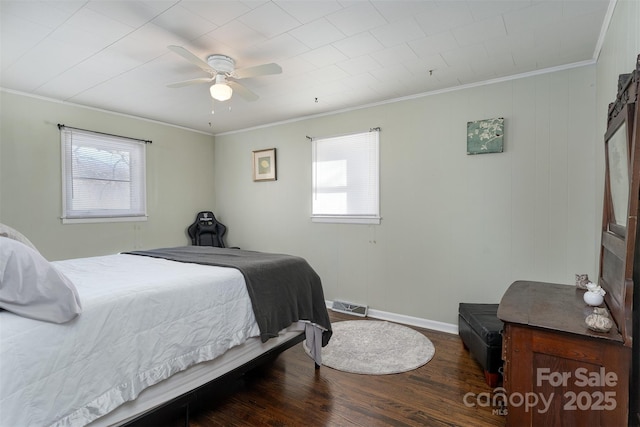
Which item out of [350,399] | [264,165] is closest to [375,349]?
[350,399]

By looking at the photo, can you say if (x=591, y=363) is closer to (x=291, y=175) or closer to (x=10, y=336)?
(x=10, y=336)

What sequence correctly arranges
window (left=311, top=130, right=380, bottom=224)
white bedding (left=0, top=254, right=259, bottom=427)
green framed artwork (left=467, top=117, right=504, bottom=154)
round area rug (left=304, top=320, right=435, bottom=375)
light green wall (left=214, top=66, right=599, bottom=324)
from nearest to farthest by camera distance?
white bedding (left=0, top=254, right=259, bottom=427)
round area rug (left=304, top=320, right=435, bottom=375)
light green wall (left=214, top=66, right=599, bottom=324)
green framed artwork (left=467, top=117, right=504, bottom=154)
window (left=311, top=130, right=380, bottom=224)

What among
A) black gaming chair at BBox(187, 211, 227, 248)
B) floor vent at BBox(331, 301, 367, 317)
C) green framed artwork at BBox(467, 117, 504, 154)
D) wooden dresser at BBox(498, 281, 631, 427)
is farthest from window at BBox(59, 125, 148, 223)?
wooden dresser at BBox(498, 281, 631, 427)

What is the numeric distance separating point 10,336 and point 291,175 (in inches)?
141

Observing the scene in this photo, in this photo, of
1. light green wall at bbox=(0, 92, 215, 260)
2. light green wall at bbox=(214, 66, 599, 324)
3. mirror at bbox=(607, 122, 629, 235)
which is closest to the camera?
mirror at bbox=(607, 122, 629, 235)

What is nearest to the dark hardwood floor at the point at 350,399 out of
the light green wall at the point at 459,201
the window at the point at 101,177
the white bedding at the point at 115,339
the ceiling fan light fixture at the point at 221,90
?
the white bedding at the point at 115,339

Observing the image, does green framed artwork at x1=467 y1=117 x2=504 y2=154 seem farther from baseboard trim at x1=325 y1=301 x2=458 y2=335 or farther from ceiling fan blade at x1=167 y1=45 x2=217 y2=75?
ceiling fan blade at x1=167 y1=45 x2=217 y2=75

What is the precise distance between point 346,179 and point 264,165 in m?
1.39

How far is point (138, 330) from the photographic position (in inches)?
61.1

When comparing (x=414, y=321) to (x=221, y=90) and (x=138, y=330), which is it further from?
(x=221, y=90)

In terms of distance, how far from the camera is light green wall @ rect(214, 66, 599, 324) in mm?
2785

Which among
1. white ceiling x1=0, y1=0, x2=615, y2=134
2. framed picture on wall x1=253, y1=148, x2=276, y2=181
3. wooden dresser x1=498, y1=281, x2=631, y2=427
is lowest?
wooden dresser x1=498, y1=281, x2=631, y2=427

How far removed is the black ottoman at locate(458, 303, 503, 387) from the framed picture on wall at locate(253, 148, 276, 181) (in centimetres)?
310

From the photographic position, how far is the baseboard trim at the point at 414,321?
335 cm
